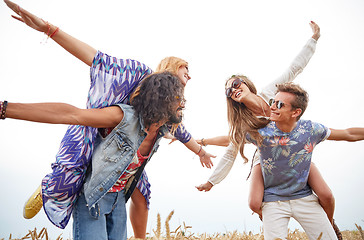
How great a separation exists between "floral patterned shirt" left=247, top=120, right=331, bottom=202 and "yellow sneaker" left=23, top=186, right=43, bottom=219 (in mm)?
2364

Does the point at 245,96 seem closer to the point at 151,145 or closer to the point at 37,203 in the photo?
the point at 151,145

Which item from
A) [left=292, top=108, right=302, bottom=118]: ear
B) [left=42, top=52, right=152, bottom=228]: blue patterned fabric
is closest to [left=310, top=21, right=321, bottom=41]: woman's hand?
[left=292, top=108, right=302, bottom=118]: ear

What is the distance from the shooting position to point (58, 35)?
2.76m

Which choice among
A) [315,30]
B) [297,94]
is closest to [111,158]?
[297,94]

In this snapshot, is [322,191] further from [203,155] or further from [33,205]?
[33,205]

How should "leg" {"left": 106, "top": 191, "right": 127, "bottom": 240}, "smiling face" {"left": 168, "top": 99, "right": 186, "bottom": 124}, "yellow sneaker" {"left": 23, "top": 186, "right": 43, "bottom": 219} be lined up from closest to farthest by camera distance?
"smiling face" {"left": 168, "top": 99, "right": 186, "bottom": 124} < "yellow sneaker" {"left": 23, "top": 186, "right": 43, "bottom": 219} < "leg" {"left": 106, "top": 191, "right": 127, "bottom": 240}

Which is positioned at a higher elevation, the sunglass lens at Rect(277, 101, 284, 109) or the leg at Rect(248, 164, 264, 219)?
the sunglass lens at Rect(277, 101, 284, 109)

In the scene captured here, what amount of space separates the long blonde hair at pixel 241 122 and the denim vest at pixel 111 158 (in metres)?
1.63

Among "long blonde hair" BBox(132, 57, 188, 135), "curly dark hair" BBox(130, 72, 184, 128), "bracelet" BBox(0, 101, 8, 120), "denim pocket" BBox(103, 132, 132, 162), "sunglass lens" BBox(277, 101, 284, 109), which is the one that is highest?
"long blonde hair" BBox(132, 57, 188, 135)

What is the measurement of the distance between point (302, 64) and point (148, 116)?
2.98 m

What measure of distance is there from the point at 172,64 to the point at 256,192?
5.76 ft

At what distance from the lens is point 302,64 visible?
15.5 feet

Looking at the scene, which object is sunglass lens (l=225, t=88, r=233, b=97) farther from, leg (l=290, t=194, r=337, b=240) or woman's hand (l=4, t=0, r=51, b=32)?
woman's hand (l=4, t=0, r=51, b=32)

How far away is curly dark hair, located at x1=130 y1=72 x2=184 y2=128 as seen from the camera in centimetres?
267
